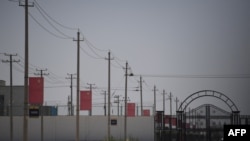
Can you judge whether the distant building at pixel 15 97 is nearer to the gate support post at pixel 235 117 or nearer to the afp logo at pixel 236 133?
the gate support post at pixel 235 117

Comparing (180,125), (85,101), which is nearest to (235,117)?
(180,125)

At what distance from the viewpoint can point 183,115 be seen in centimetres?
4409

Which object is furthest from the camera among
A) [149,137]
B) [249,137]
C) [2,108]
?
[2,108]

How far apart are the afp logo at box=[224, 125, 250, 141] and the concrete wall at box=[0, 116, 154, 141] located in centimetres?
5961

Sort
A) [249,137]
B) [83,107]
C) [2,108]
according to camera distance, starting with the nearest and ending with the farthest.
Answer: [249,137], [83,107], [2,108]

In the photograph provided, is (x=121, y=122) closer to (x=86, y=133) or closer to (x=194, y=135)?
(x=86, y=133)

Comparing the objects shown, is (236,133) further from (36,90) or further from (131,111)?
(131,111)

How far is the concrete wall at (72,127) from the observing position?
76250mm

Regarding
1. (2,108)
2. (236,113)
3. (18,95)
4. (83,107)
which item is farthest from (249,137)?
(18,95)

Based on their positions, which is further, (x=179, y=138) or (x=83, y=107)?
(x=83, y=107)

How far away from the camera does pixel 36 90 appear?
4325 cm

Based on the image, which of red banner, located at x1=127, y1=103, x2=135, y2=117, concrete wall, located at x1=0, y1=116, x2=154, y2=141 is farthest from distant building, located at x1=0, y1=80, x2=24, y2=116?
red banner, located at x1=127, y1=103, x2=135, y2=117

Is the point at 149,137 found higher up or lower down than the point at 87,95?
lower down

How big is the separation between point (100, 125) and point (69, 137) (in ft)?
14.9
